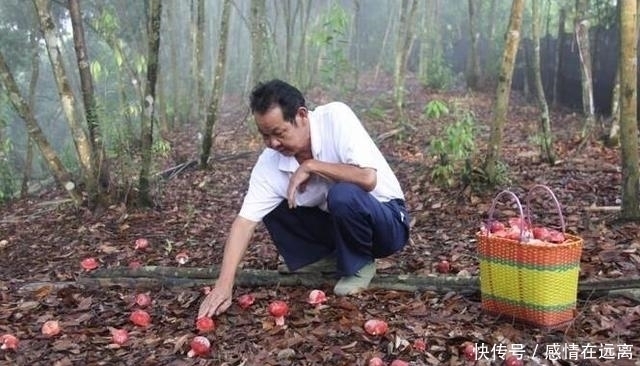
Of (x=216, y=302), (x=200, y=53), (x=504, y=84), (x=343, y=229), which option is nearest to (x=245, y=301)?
(x=216, y=302)

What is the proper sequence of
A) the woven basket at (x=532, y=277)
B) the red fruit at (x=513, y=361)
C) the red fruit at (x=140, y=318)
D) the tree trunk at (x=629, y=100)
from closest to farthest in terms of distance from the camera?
1. the red fruit at (x=513, y=361)
2. the woven basket at (x=532, y=277)
3. the red fruit at (x=140, y=318)
4. the tree trunk at (x=629, y=100)

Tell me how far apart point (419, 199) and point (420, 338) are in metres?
2.80

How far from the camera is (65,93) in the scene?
17.5 feet

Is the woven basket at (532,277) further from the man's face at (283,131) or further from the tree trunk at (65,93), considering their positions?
the tree trunk at (65,93)

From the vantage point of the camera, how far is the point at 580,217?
4.43m

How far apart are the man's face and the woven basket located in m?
0.95

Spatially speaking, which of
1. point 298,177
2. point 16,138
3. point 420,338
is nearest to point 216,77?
point 298,177

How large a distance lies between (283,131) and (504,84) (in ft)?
7.87

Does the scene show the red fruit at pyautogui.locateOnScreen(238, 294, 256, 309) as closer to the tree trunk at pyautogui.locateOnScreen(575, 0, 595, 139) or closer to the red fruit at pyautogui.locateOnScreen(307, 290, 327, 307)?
the red fruit at pyautogui.locateOnScreen(307, 290, 327, 307)

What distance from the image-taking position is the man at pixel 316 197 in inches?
119

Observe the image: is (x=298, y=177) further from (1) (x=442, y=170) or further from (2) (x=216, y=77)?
(2) (x=216, y=77)

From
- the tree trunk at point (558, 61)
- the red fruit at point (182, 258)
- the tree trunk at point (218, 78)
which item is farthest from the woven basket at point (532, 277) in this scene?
the tree trunk at point (558, 61)

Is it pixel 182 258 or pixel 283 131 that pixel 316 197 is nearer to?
pixel 283 131

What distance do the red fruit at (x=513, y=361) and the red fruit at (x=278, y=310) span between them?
106 cm
